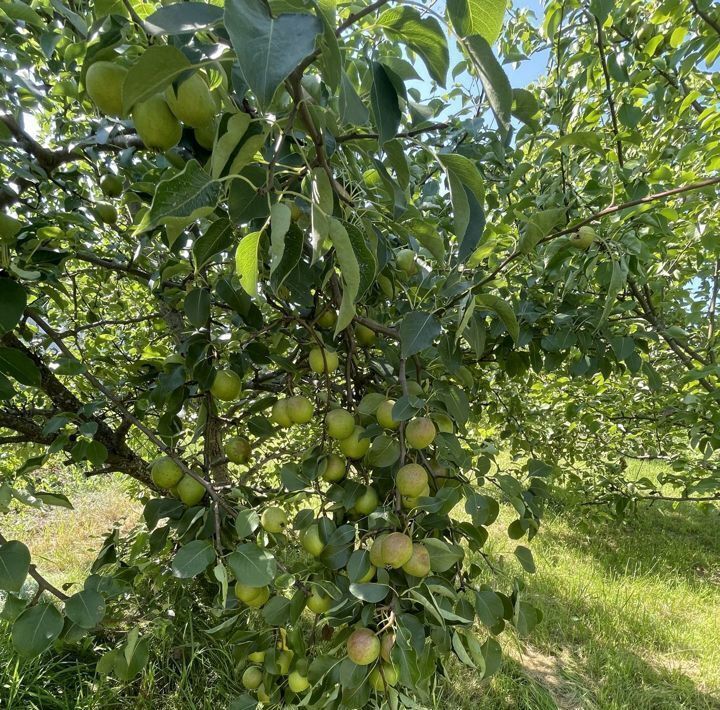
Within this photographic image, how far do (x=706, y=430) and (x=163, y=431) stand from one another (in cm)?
198

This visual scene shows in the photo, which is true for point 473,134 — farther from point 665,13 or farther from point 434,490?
point 434,490

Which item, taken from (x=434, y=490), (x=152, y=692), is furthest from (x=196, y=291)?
(x=152, y=692)

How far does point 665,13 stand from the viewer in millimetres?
1264

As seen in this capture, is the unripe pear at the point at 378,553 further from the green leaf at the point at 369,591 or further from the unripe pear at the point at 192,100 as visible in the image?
the unripe pear at the point at 192,100

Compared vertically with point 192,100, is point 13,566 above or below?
below

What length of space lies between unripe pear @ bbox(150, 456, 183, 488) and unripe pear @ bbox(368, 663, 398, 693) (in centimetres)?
68

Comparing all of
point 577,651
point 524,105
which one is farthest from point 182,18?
point 577,651

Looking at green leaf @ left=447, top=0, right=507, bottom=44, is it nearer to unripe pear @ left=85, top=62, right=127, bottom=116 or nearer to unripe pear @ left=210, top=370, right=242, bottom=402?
unripe pear @ left=85, top=62, right=127, bottom=116

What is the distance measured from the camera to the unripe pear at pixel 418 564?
846 mm

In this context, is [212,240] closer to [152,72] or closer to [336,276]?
[152,72]

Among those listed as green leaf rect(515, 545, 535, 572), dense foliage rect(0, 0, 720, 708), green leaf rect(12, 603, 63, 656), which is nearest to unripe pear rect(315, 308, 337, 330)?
dense foliage rect(0, 0, 720, 708)

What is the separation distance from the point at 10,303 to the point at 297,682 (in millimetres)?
956

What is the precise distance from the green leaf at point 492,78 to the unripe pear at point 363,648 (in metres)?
0.80

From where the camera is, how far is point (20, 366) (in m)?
0.94
